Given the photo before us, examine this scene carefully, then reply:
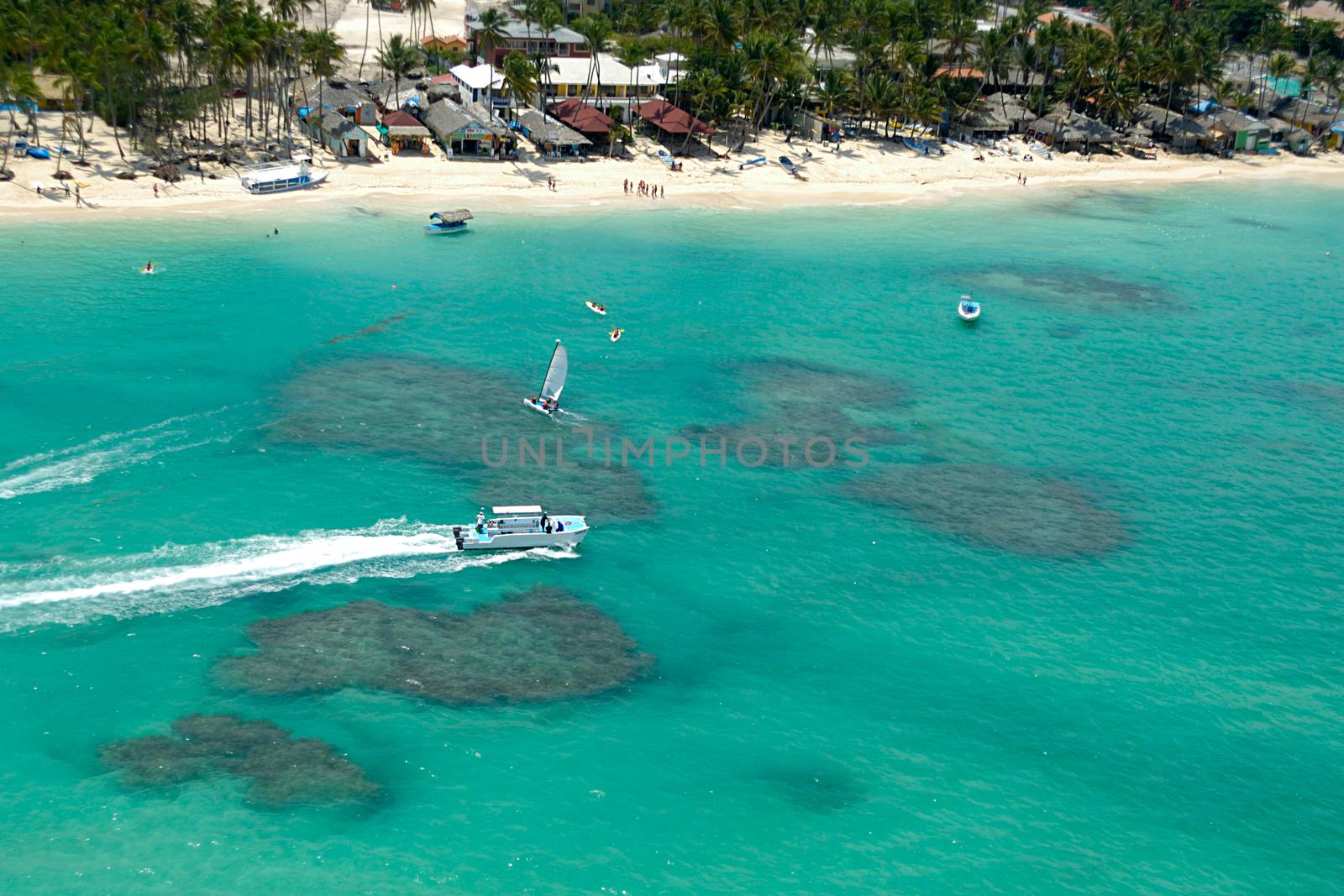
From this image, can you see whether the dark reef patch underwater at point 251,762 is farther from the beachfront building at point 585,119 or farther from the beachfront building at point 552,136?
the beachfront building at point 585,119

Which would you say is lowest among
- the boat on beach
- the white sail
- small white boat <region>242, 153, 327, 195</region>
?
the white sail

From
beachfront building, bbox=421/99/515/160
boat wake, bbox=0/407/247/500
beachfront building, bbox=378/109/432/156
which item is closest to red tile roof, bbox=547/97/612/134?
beachfront building, bbox=421/99/515/160

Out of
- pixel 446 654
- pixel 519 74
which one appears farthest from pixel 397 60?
pixel 446 654

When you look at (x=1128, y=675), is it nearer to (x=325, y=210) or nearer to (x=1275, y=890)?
(x=1275, y=890)

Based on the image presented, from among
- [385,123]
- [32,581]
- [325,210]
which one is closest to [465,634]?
[32,581]

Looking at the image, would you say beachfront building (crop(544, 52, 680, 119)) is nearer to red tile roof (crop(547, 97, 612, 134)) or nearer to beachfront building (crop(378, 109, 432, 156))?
red tile roof (crop(547, 97, 612, 134))

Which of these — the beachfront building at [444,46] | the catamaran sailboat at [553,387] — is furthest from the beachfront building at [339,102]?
the catamaran sailboat at [553,387]
